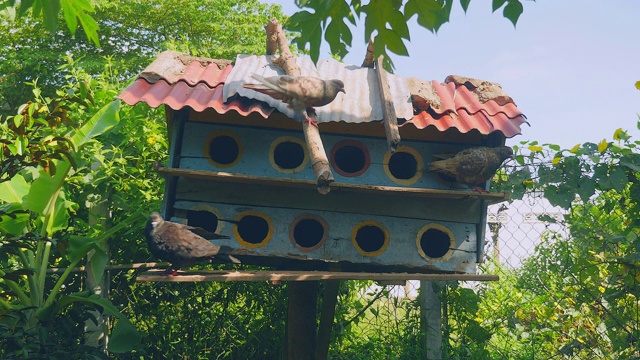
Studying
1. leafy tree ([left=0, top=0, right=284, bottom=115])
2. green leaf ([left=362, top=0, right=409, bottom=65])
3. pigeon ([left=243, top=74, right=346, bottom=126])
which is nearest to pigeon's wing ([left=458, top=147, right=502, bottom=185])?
pigeon ([left=243, top=74, right=346, bottom=126])

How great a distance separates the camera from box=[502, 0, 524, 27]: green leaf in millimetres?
3412

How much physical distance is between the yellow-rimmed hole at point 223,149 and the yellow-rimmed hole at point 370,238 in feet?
3.07

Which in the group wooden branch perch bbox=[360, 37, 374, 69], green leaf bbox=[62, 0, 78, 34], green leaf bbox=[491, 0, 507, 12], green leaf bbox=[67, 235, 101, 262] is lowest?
green leaf bbox=[67, 235, 101, 262]

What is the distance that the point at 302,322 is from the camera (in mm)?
5523

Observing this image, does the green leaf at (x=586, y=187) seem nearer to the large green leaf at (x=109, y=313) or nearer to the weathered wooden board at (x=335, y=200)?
the weathered wooden board at (x=335, y=200)

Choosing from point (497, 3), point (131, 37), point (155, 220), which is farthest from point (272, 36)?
point (131, 37)

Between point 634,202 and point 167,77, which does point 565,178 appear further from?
point 167,77

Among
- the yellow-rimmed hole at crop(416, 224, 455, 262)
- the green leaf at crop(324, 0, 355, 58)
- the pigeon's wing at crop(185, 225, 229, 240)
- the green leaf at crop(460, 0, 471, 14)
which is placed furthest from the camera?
the yellow-rimmed hole at crop(416, 224, 455, 262)

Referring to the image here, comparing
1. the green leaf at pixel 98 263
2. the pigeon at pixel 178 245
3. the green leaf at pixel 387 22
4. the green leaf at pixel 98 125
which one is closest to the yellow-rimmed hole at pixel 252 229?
the pigeon at pixel 178 245

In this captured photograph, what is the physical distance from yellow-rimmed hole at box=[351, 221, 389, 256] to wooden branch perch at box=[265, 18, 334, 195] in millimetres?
694

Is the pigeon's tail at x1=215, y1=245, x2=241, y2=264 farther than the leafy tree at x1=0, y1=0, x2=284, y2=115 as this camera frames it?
No

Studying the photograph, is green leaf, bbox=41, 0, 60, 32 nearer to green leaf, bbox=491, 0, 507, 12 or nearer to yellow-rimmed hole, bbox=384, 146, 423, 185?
green leaf, bbox=491, 0, 507, 12

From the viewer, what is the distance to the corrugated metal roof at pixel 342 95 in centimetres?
476

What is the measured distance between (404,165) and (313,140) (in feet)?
4.19
